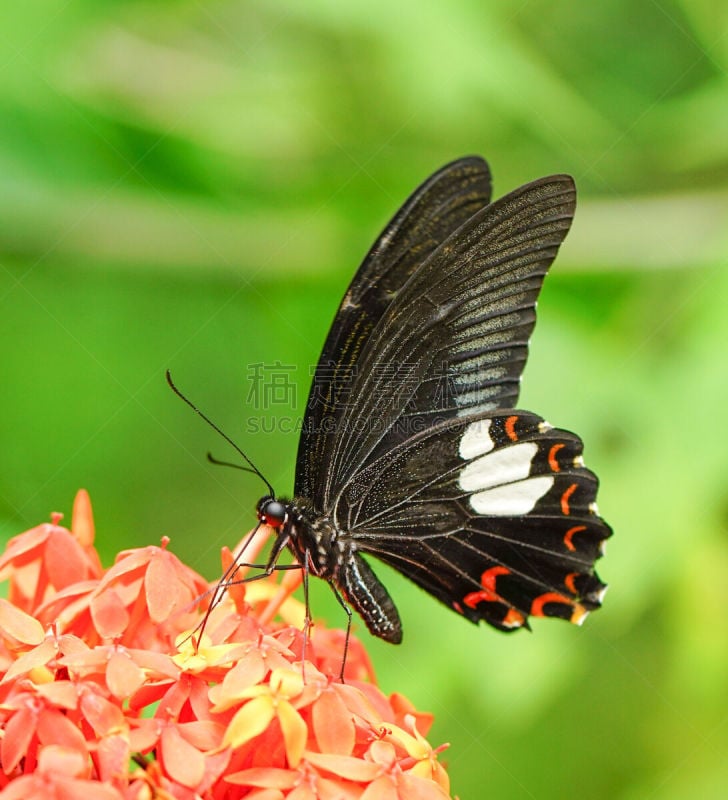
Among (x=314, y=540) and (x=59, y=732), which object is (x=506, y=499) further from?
(x=59, y=732)

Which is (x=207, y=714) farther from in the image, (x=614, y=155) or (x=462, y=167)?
(x=614, y=155)

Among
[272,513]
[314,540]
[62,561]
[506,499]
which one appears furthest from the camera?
[506,499]

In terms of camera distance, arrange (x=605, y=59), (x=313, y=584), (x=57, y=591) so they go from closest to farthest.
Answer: (x=57, y=591) → (x=313, y=584) → (x=605, y=59)

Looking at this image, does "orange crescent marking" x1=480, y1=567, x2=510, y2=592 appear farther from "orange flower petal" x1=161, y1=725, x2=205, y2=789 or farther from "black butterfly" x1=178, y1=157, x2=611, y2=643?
"orange flower petal" x1=161, y1=725, x2=205, y2=789

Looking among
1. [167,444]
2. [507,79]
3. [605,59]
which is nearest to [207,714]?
[167,444]

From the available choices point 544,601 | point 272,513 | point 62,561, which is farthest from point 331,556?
point 62,561

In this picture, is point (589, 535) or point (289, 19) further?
point (289, 19)
